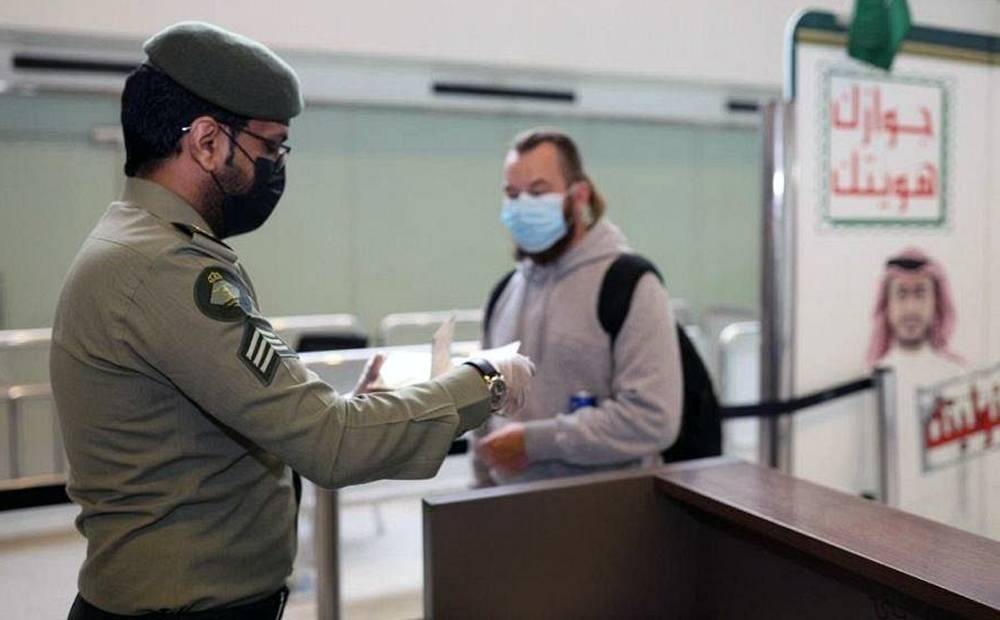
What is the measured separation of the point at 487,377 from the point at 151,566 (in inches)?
21.8

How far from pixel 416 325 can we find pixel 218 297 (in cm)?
416

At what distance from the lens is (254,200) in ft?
5.00

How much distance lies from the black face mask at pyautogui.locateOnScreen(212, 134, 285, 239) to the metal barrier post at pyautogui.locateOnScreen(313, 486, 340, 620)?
36.9 inches

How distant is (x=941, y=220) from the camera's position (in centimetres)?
359

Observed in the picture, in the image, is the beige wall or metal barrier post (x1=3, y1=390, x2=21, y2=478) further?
metal barrier post (x1=3, y1=390, x2=21, y2=478)

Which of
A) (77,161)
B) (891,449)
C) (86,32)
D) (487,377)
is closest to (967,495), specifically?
(891,449)

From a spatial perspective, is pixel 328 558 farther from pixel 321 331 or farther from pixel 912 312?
pixel 321 331

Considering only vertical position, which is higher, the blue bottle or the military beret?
the military beret

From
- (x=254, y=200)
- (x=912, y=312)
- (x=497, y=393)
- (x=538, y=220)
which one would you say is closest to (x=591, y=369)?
(x=538, y=220)

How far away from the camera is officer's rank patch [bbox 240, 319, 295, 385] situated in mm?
1303

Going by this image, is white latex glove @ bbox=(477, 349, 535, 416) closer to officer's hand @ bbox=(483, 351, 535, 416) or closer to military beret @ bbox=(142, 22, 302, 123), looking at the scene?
officer's hand @ bbox=(483, 351, 535, 416)

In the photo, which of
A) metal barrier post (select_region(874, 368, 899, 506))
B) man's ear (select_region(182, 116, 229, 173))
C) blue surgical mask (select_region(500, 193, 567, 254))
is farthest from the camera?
metal barrier post (select_region(874, 368, 899, 506))

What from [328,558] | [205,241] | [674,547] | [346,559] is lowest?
[346,559]

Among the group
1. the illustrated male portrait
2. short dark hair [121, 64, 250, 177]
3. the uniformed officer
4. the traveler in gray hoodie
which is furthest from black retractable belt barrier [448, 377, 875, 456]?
short dark hair [121, 64, 250, 177]
